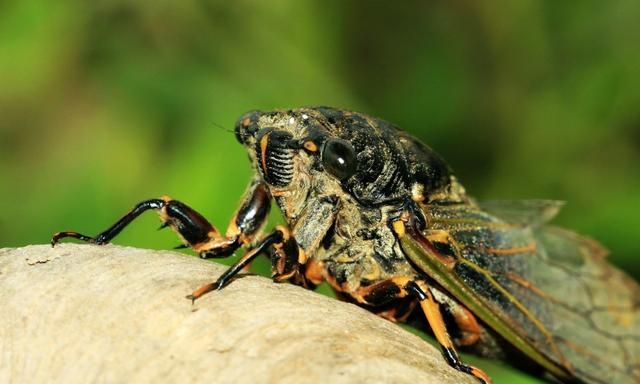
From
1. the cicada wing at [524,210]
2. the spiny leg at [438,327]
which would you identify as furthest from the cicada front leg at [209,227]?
the cicada wing at [524,210]

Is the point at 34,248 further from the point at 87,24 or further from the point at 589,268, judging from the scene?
the point at 87,24

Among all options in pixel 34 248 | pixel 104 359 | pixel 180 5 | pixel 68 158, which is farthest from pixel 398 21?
pixel 104 359

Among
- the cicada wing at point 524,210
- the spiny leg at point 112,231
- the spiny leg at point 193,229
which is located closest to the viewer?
the spiny leg at point 112,231

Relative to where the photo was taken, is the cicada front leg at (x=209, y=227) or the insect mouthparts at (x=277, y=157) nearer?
the cicada front leg at (x=209, y=227)

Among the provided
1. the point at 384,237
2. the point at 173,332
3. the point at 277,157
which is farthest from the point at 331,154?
the point at 173,332

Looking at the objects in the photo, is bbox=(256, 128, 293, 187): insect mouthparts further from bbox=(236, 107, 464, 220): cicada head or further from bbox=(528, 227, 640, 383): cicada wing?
bbox=(528, 227, 640, 383): cicada wing

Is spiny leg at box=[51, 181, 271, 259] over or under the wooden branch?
over

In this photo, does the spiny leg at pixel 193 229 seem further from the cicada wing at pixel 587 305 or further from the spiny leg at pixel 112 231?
the cicada wing at pixel 587 305

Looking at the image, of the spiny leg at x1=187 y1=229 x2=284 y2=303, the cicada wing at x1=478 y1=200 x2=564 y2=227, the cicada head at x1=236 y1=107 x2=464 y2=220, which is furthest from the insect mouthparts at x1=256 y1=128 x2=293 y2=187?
the cicada wing at x1=478 y1=200 x2=564 y2=227
